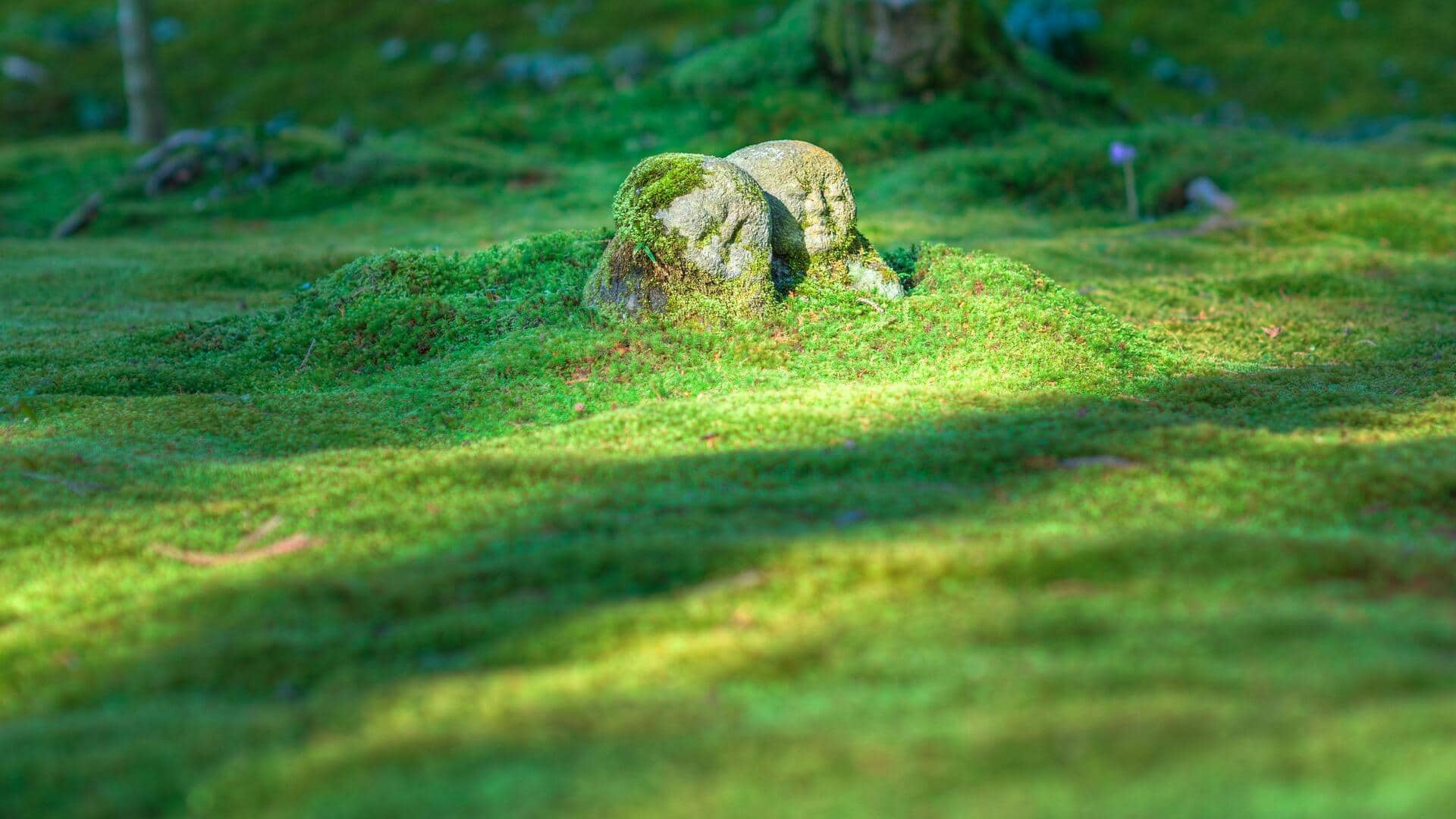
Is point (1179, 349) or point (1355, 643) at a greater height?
point (1355, 643)

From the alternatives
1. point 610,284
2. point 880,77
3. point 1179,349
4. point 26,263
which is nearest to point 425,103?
point 880,77

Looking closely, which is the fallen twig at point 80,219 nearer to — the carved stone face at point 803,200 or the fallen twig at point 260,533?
the carved stone face at point 803,200

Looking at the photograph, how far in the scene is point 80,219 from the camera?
1425 centimetres

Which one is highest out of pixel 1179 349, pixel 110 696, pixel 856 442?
pixel 110 696

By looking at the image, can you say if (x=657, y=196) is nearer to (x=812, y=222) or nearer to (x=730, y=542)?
(x=812, y=222)

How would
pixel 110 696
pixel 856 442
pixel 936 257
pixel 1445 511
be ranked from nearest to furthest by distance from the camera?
pixel 110 696
pixel 1445 511
pixel 856 442
pixel 936 257

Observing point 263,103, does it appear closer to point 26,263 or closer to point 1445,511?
point 26,263

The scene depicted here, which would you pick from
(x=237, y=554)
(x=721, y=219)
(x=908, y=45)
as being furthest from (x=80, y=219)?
(x=237, y=554)

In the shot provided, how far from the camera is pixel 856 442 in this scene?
6.03m

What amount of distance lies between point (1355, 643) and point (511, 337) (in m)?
5.37

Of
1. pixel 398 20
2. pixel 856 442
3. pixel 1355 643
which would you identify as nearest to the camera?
pixel 1355 643

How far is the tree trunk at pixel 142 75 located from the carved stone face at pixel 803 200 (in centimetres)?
1331

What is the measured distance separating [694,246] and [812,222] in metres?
0.98

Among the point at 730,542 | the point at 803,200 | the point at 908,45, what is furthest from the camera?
the point at 908,45
